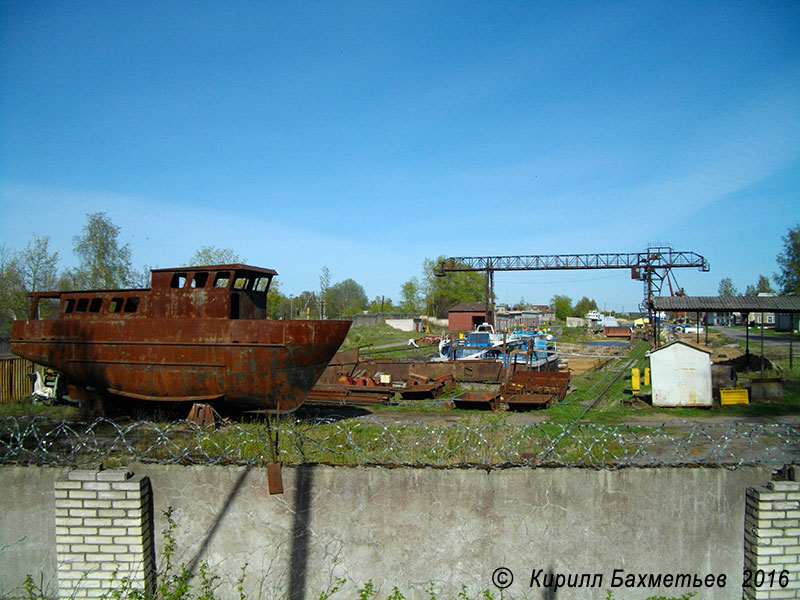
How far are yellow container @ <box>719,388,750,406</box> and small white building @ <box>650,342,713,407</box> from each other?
50 centimetres

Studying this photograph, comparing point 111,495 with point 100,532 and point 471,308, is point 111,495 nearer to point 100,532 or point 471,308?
point 100,532

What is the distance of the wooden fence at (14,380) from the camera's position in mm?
16172

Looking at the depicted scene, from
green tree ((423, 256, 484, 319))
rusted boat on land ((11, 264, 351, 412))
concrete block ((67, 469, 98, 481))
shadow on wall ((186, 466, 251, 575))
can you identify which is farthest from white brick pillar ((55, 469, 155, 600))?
green tree ((423, 256, 484, 319))

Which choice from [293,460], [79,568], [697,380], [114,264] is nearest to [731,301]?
[697,380]

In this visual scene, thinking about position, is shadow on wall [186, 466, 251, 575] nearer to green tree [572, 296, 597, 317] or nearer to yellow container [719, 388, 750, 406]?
yellow container [719, 388, 750, 406]

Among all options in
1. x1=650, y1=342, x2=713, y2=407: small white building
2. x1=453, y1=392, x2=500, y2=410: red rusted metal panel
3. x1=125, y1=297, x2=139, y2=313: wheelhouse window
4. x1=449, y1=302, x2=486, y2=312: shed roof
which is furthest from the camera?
x1=449, y1=302, x2=486, y2=312: shed roof

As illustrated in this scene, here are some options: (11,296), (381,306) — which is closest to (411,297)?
(381,306)

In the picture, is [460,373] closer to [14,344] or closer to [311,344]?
[311,344]

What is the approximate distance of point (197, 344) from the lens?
39.5 ft

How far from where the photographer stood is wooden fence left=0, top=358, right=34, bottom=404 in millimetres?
16172

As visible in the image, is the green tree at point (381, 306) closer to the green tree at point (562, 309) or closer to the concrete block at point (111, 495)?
the green tree at point (562, 309)

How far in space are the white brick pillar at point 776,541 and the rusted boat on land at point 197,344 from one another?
910 cm

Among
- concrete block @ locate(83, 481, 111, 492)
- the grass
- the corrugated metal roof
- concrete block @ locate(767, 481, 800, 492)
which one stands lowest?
concrete block @ locate(767, 481, 800, 492)

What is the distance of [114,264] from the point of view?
1524 inches
